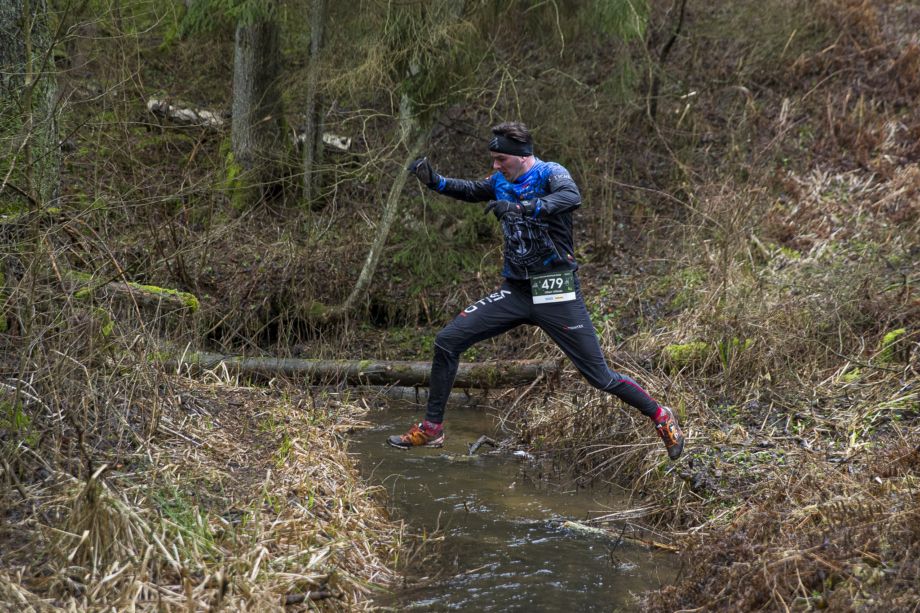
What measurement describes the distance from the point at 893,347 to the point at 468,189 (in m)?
4.15

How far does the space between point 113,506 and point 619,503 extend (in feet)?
12.4

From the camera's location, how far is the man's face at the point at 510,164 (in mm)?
6590

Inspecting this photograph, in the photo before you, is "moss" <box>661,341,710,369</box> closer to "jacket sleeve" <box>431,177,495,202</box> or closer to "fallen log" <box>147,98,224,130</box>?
"jacket sleeve" <box>431,177,495,202</box>

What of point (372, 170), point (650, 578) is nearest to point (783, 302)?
point (650, 578)

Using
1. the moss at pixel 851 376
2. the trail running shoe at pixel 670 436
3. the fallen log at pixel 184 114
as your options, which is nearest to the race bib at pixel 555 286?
the trail running shoe at pixel 670 436

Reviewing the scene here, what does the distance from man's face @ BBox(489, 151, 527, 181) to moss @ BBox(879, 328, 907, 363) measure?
3725 mm

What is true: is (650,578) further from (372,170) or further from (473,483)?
(372,170)

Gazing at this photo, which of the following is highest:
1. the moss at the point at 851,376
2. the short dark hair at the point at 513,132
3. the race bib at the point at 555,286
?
the short dark hair at the point at 513,132

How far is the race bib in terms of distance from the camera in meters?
6.52

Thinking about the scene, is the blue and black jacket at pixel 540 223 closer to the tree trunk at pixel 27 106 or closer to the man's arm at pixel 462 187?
the man's arm at pixel 462 187

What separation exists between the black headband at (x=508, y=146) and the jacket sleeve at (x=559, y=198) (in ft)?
0.96

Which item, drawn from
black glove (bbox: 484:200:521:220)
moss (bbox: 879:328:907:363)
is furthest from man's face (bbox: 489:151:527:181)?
moss (bbox: 879:328:907:363)

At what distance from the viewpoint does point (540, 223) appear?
21.1 ft

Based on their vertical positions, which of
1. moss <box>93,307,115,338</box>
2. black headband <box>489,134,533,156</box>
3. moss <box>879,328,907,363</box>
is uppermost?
black headband <box>489,134,533,156</box>
